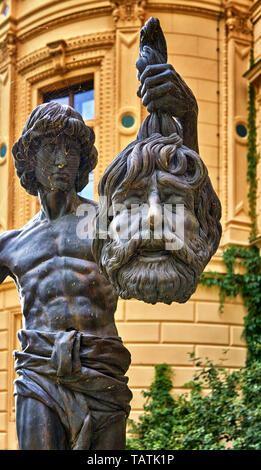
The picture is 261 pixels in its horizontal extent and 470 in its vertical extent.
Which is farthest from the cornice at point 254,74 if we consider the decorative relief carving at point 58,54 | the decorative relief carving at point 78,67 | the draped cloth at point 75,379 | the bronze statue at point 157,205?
the draped cloth at point 75,379

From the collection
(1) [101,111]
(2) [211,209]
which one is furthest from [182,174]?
(1) [101,111]

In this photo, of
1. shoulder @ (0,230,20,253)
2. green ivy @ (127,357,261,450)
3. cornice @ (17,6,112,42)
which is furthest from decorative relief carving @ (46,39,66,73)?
shoulder @ (0,230,20,253)

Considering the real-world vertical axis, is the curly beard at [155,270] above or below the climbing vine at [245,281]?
below

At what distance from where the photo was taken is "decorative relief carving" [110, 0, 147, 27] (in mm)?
15789

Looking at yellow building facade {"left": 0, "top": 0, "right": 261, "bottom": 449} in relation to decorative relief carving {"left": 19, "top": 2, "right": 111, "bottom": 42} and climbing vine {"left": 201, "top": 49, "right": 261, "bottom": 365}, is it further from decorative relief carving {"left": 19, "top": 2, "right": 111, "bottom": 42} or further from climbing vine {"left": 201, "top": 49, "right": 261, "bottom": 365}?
climbing vine {"left": 201, "top": 49, "right": 261, "bottom": 365}

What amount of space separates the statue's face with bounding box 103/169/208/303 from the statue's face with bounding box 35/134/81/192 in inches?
26.5

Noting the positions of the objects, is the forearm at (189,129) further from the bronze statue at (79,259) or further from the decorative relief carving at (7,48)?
the decorative relief carving at (7,48)

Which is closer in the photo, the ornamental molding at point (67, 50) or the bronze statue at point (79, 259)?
the bronze statue at point (79, 259)

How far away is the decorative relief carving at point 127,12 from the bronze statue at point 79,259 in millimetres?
12431

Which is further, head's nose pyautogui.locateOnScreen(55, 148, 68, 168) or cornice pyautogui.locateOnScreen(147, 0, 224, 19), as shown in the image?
cornice pyautogui.locateOnScreen(147, 0, 224, 19)

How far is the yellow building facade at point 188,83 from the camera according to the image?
14398mm

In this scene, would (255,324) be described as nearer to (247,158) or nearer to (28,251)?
(247,158)

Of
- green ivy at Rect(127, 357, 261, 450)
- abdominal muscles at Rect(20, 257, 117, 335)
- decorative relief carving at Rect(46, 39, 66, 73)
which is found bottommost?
green ivy at Rect(127, 357, 261, 450)

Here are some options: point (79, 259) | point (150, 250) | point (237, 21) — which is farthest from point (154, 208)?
point (237, 21)
